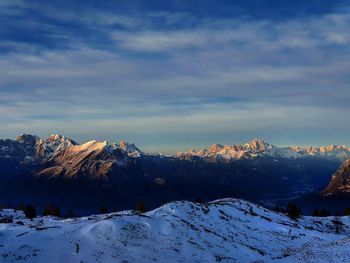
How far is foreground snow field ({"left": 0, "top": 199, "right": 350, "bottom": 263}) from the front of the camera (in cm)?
5803

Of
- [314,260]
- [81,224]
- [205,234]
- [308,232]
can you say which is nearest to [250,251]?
[205,234]

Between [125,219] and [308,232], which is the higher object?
[125,219]

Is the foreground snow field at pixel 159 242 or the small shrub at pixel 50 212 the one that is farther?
the small shrub at pixel 50 212

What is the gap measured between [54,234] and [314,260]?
37.2m

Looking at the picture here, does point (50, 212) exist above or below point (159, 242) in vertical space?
below

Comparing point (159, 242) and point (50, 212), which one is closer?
point (159, 242)

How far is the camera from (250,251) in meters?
73.1

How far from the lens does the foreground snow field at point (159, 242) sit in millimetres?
58031

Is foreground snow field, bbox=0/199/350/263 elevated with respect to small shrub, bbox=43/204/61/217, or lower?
elevated

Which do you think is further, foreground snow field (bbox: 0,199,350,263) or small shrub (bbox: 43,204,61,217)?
small shrub (bbox: 43,204,61,217)

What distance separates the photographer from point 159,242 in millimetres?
66500

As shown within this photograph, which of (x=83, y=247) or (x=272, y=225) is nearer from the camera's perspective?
(x=83, y=247)

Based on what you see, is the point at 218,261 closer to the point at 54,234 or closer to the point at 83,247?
the point at 83,247

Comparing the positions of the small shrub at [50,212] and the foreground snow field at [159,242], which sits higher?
the foreground snow field at [159,242]
